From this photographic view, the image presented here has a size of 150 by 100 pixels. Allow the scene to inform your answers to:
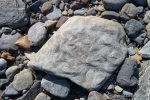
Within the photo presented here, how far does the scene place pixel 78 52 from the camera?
331 centimetres

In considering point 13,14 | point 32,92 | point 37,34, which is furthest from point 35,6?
point 32,92

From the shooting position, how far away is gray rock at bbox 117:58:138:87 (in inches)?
126

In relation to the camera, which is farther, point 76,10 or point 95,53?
point 76,10

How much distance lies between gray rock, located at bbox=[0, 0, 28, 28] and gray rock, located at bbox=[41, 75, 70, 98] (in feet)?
2.01

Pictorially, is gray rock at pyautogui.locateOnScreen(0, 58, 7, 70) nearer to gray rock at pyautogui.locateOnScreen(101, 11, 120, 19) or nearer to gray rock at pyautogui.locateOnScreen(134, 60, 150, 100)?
gray rock at pyautogui.locateOnScreen(101, 11, 120, 19)

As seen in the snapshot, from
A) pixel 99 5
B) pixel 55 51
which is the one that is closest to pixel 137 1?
pixel 99 5

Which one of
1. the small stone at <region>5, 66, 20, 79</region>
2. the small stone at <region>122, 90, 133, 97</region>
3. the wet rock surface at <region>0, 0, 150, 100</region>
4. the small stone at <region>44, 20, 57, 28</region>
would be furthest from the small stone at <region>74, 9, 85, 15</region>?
the small stone at <region>122, 90, 133, 97</region>

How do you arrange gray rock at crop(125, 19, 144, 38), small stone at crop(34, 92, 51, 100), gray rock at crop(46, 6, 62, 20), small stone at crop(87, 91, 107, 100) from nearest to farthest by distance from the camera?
small stone at crop(87, 91, 107, 100), small stone at crop(34, 92, 51, 100), gray rock at crop(125, 19, 144, 38), gray rock at crop(46, 6, 62, 20)

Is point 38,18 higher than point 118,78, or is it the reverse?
point 38,18

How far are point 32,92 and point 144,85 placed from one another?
3.04 ft

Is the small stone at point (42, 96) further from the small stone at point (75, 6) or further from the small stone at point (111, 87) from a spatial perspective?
the small stone at point (75, 6)

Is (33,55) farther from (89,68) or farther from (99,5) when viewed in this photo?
(99,5)

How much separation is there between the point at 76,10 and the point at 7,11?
0.63 meters

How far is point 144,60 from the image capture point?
337 centimetres
